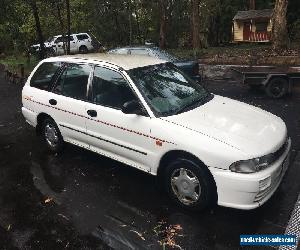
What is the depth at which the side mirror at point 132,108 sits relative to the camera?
16.5 feet

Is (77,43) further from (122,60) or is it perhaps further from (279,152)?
(279,152)

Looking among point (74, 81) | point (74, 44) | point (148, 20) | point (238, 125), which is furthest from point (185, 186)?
point (148, 20)

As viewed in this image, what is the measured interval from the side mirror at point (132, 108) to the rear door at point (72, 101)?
3.57 ft

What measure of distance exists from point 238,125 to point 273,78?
626 centimetres

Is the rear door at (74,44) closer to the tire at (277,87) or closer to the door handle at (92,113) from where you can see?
the tire at (277,87)

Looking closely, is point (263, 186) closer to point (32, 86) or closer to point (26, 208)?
→ point (26, 208)

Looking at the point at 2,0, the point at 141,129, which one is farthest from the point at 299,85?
the point at 2,0

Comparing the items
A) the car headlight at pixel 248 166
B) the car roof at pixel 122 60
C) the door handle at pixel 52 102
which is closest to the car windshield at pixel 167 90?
the car roof at pixel 122 60

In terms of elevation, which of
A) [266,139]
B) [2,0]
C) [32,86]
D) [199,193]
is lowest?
[199,193]

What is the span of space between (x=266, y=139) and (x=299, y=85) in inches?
260

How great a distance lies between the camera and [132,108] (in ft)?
16.7

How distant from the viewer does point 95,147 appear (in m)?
6.03

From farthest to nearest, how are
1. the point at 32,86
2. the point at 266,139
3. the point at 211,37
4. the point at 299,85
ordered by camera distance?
the point at 211,37 < the point at 299,85 < the point at 32,86 < the point at 266,139

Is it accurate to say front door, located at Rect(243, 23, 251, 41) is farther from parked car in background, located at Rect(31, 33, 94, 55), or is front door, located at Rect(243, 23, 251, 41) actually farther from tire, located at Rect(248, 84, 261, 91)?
tire, located at Rect(248, 84, 261, 91)
